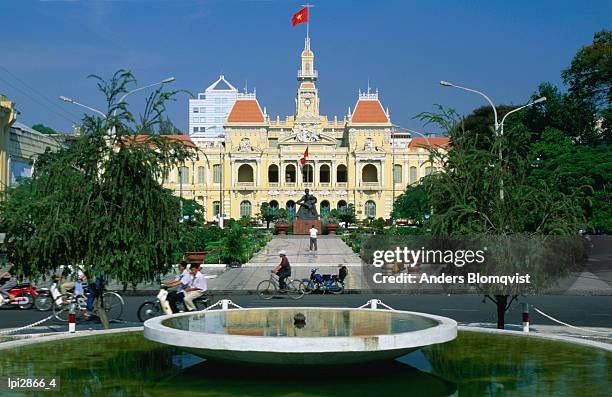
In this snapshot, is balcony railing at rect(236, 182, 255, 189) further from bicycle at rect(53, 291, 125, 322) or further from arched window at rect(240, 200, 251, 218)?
bicycle at rect(53, 291, 125, 322)

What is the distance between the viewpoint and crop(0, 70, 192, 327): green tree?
11.6m

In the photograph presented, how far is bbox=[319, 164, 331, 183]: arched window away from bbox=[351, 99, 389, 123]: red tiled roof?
7161 mm

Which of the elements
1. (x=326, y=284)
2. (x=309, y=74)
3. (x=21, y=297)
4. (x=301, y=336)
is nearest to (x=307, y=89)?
(x=309, y=74)

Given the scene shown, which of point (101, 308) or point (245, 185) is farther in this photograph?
point (245, 185)

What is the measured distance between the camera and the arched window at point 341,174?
97.1m

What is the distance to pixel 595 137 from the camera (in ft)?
140

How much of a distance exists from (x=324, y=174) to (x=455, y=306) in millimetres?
80821

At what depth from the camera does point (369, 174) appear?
9619cm

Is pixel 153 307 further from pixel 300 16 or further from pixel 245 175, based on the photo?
pixel 245 175

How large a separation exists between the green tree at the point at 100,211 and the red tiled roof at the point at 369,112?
84172 mm

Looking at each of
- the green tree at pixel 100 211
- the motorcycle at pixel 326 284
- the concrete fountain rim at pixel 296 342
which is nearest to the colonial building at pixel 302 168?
the motorcycle at pixel 326 284

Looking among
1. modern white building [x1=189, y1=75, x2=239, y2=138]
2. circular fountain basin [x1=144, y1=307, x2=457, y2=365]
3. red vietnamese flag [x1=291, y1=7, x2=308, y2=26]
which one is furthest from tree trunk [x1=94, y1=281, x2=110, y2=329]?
modern white building [x1=189, y1=75, x2=239, y2=138]

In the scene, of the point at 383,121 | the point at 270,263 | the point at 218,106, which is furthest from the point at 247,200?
the point at 270,263

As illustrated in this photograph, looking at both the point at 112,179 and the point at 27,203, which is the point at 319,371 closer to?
the point at 112,179
